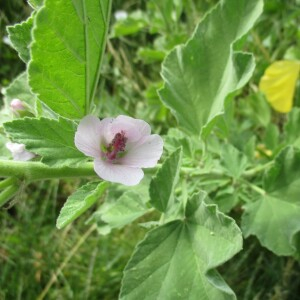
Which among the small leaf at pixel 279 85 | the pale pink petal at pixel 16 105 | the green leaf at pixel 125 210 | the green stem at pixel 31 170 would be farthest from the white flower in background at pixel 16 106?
the small leaf at pixel 279 85

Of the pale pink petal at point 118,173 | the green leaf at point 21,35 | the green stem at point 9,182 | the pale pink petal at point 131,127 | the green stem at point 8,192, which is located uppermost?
the green leaf at point 21,35

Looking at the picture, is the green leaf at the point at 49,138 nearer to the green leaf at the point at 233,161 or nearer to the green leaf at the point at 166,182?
the green leaf at the point at 166,182

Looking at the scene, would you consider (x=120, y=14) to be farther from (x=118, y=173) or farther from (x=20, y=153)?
(x=118, y=173)

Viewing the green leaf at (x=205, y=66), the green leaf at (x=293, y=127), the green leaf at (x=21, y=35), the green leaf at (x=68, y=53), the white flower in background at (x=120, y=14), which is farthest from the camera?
the white flower in background at (x=120, y=14)

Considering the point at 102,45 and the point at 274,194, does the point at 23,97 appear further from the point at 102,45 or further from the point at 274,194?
the point at 274,194

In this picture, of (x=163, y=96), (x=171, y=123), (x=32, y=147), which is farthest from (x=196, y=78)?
(x=171, y=123)

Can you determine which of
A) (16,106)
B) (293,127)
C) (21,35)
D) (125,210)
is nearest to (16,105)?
(16,106)
